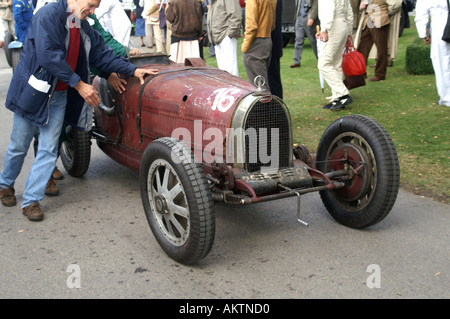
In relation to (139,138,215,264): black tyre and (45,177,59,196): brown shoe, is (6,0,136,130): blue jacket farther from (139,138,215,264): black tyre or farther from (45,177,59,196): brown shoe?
(139,138,215,264): black tyre

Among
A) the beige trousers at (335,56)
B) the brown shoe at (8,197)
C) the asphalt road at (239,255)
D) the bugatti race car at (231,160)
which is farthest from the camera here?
the beige trousers at (335,56)

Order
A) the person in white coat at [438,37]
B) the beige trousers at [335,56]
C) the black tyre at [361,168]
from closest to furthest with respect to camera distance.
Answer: the black tyre at [361,168] → the person in white coat at [438,37] → the beige trousers at [335,56]

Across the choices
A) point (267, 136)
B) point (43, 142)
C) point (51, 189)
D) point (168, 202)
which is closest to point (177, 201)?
point (168, 202)

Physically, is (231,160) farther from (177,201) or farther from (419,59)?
(419,59)

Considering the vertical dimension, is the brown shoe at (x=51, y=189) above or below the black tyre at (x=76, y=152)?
below

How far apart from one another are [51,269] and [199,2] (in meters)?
6.97

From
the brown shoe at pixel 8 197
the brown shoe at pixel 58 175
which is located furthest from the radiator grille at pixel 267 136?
the brown shoe at pixel 58 175

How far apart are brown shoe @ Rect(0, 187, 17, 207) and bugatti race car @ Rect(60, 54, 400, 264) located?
1.40 meters

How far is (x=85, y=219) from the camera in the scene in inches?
185

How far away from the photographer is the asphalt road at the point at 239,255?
346cm

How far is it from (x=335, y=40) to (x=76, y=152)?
441 centimetres

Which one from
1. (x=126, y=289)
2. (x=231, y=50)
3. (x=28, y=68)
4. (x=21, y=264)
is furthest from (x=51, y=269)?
(x=231, y=50)

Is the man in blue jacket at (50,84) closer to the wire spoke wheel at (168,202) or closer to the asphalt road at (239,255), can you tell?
the asphalt road at (239,255)

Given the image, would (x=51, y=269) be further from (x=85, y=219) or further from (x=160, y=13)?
(x=160, y=13)
